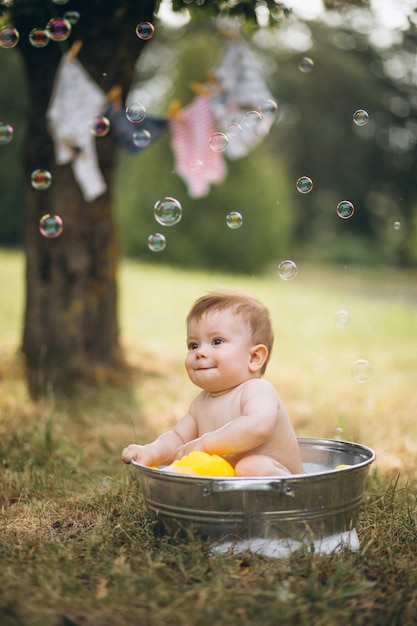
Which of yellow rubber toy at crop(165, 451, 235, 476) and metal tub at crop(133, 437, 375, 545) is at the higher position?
yellow rubber toy at crop(165, 451, 235, 476)

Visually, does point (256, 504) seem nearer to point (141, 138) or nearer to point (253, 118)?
point (253, 118)

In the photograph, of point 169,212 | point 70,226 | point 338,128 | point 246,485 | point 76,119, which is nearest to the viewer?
point 246,485

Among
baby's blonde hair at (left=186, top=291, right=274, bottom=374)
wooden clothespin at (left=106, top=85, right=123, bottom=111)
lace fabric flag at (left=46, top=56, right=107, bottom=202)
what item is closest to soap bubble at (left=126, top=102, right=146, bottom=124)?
lace fabric flag at (left=46, top=56, right=107, bottom=202)

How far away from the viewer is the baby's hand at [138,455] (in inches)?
87.4

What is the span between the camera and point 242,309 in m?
2.31

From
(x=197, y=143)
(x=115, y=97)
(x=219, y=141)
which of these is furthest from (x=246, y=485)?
(x=197, y=143)

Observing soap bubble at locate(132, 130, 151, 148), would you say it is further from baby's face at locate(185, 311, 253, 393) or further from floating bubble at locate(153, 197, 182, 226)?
baby's face at locate(185, 311, 253, 393)

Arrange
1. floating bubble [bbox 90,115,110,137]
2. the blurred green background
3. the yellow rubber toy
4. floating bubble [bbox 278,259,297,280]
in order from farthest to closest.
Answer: the blurred green background
floating bubble [bbox 90,115,110,137]
floating bubble [bbox 278,259,297,280]
the yellow rubber toy

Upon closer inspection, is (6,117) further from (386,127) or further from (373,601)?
(373,601)

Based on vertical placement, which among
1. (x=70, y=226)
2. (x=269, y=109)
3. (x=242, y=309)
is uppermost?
(x=269, y=109)

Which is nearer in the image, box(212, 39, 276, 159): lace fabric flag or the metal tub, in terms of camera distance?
the metal tub

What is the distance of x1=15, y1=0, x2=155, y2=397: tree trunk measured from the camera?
4.25 metres

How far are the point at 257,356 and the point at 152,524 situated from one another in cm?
58

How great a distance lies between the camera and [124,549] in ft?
6.86
